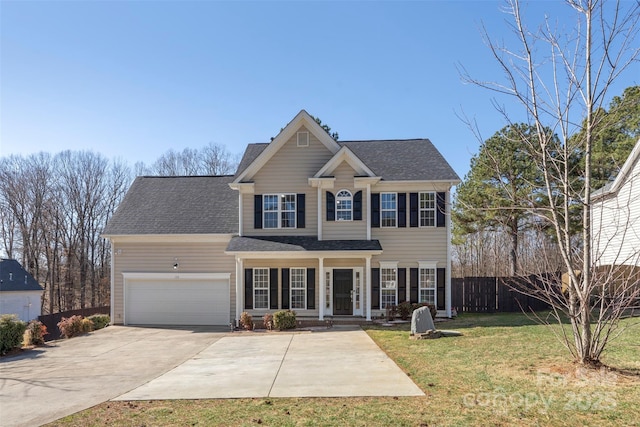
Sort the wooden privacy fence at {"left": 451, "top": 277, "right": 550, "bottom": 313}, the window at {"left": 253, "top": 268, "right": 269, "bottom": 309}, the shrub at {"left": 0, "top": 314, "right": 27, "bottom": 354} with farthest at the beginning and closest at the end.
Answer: the wooden privacy fence at {"left": 451, "top": 277, "right": 550, "bottom": 313} < the window at {"left": 253, "top": 268, "right": 269, "bottom": 309} < the shrub at {"left": 0, "top": 314, "right": 27, "bottom": 354}

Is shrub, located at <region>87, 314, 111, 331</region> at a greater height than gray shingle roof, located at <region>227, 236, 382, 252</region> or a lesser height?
lesser

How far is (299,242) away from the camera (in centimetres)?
1812

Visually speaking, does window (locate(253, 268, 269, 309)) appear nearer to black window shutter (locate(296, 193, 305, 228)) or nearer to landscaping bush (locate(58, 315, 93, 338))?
black window shutter (locate(296, 193, 305, 228))

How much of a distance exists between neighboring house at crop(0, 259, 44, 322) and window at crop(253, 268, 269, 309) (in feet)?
62.9

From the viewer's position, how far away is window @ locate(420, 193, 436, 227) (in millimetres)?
18562

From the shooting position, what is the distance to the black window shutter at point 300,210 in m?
18.9

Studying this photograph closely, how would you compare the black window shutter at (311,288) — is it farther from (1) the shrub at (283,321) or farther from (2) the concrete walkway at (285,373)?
(2) the concrete walkway at (285,373)

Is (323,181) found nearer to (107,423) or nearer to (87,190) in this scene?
(107,423)

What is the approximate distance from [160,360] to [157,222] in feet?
Result: 31.4

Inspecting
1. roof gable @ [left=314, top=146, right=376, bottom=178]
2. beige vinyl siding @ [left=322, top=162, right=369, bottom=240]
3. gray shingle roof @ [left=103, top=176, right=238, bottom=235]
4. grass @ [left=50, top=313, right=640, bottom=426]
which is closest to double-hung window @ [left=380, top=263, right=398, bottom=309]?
beige vinyl siding @ [left=322, top=162, right=369, bottom=240]

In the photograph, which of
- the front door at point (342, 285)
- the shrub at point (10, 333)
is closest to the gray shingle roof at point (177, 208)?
the front door at point (342, 285)

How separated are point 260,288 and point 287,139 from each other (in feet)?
21.9

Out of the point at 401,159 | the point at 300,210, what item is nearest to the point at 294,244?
the point at 300,210

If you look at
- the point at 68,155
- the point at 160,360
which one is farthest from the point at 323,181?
the point at 68,155
